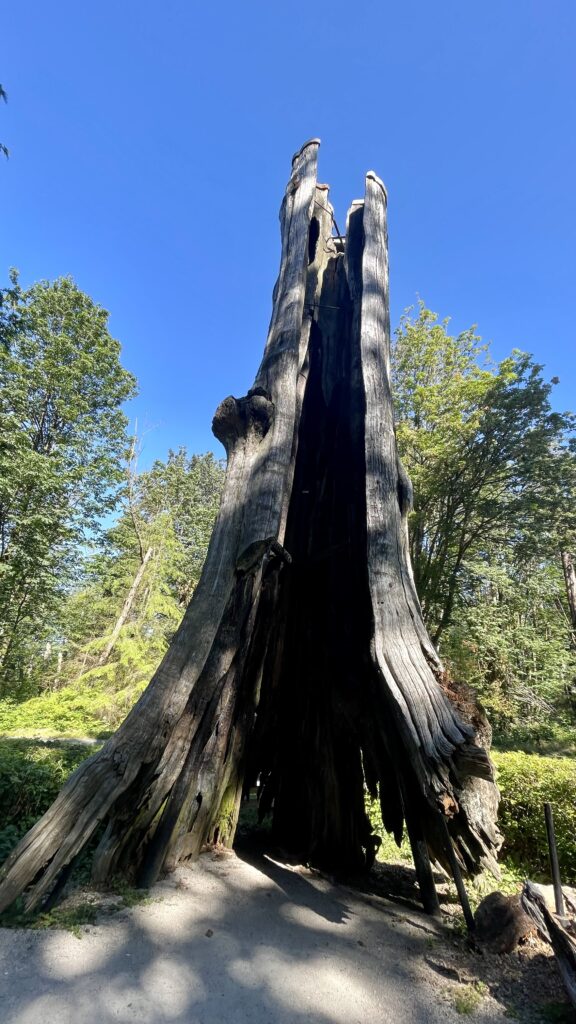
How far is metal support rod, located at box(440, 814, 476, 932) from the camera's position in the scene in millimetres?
2564

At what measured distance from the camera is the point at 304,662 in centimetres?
432

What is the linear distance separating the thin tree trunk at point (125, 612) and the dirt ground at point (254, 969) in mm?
10830

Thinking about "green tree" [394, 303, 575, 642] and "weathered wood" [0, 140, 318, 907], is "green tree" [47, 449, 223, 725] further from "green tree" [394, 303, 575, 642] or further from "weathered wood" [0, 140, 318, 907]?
"weathered wood" [0, 140, 318, 907]

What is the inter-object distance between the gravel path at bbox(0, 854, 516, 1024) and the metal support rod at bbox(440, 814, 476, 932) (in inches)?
9.4

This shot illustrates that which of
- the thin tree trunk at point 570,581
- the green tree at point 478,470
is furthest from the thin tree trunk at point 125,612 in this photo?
the thin tree trunk at point 570,581

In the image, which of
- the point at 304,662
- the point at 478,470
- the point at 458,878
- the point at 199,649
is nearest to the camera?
the point at 458,878

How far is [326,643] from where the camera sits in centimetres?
420

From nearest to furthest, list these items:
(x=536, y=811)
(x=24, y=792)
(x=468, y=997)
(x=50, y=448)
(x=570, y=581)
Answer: (x=468, y=997) < (x=24, y=792) < (x=536, y=811) < (x=50, y=448) < (x=570, y=581)

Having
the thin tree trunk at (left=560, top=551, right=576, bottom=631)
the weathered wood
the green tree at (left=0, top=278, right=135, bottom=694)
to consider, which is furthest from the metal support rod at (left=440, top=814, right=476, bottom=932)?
the thin tree trunk at (left=560, top=551, right=576, bottom=631)

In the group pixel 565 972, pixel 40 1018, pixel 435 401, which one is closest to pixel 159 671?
pixel 40 1018

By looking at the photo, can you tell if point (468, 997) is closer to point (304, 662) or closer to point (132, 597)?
point (304, 662)

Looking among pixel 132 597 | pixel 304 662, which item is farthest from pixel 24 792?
pixel 132 597

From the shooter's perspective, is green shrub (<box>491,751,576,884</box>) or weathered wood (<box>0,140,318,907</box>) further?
green shrub (<box>491,751,576,884</box>)

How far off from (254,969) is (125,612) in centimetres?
1256
